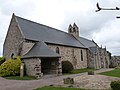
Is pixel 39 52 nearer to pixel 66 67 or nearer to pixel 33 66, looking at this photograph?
pixel 33 66

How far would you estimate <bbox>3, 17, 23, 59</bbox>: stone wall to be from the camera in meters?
25.6

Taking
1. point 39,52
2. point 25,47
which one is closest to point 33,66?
point 39,52

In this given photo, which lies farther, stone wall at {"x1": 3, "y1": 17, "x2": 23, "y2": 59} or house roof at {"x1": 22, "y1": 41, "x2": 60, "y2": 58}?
stone wall at {"x1": 3, "y1": 17, "x2": 23, "y2": 59}

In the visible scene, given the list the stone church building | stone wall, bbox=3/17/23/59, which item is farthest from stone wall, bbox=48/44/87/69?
stone wall, bbox=3/17/23/59

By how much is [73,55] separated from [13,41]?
496 inches

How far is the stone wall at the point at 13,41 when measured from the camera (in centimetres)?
2556

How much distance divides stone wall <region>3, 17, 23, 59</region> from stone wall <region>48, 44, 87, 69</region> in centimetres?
568

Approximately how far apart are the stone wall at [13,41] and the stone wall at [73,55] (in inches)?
223

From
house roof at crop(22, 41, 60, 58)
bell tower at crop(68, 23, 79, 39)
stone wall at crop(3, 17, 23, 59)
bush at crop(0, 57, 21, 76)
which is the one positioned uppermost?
bell tower at crop(68, 23, 79, 39)

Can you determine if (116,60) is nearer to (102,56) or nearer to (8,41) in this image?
(102,56)

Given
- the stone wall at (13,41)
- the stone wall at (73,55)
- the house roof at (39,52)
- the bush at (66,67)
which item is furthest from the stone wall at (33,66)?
the stone wall at (73,55)

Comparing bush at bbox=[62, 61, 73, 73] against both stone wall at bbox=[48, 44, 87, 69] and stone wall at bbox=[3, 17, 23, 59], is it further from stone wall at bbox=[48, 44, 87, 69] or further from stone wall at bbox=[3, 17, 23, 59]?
stone wall at bbox=[3, 17, 23, 59]

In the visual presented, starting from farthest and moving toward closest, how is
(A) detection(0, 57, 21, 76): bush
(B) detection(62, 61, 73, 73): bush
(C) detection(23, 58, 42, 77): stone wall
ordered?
1. (B) detection(62, 61, 73, 73): bush
2. (A) detection(0, 57, 21, 76): bush
3. (C) detection(23, 58, 42, 77): stone wall

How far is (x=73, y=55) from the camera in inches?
1369
